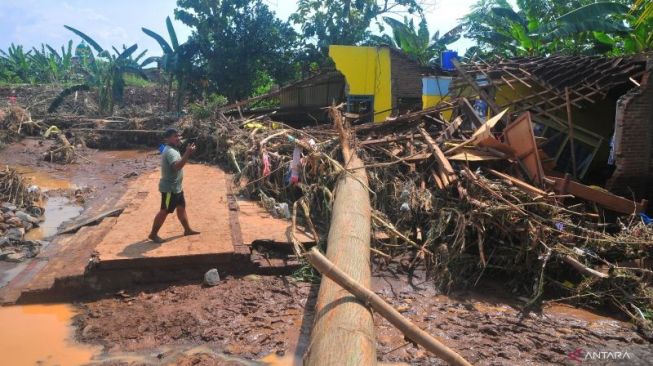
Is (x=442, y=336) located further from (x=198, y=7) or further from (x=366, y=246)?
(x=198, y=7)

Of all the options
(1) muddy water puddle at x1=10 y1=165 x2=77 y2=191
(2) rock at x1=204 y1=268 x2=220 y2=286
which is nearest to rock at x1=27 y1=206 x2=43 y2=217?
(1) muddy water puddle at x1=10 y1=165 x2=77 y2=191

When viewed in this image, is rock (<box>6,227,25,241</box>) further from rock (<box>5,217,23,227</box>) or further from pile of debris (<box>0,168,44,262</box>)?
rock (<box>5,217,23,227</box>)

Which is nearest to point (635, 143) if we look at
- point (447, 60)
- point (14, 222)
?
point (447, 60)

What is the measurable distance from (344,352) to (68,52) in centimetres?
3229

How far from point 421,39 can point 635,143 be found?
11.6 m

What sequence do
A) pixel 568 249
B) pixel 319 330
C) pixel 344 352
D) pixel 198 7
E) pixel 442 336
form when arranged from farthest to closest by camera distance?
pixel 198 7
pixel 568 249
pixel 442 336
pixel 319 330
pixel 344 352

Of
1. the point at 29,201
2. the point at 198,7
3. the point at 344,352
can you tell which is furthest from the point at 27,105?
the point at 344,352

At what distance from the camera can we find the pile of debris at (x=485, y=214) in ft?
16.9

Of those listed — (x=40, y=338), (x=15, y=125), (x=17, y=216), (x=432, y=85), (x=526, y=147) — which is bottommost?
(x=40, y=338)

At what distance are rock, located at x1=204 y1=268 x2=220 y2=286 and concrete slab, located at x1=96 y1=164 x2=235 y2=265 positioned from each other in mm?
216

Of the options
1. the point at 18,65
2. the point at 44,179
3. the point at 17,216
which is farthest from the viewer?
the point at 18,65

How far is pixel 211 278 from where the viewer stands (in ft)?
16.3

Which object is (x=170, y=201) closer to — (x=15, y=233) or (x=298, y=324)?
(x=298, y=324)

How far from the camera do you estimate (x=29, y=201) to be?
875 cm
